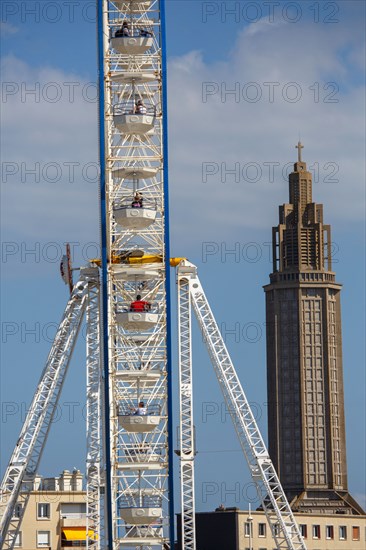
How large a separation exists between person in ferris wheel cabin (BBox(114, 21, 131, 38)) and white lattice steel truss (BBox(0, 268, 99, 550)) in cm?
1833

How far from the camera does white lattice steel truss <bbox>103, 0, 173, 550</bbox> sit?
106 metres

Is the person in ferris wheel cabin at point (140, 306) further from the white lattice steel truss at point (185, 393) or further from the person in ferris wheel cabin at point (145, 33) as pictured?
the person in ferris wheel cabin at point (145, 33)

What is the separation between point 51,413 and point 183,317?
12.1 metres

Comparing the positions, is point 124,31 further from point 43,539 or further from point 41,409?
point 43,539

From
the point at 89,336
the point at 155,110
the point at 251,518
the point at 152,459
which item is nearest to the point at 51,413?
the point at 89,336

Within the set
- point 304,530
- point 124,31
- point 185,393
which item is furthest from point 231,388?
point 304,530

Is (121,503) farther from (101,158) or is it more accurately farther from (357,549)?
(357,549)

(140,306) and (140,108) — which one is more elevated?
(140,108)

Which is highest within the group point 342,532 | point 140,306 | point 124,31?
point 124,31

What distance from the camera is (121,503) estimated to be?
106938 millimetres

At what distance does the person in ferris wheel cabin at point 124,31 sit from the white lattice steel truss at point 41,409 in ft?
60.1

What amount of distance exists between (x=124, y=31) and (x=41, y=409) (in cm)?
2862

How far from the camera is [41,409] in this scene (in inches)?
4660

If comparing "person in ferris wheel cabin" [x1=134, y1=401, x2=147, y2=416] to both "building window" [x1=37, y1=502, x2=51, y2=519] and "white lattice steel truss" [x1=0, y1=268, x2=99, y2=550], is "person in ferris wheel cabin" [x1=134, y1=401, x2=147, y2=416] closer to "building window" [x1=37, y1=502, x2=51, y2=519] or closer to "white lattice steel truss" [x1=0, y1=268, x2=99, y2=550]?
"white lattice steel truss" [x1=0, y1=268, x2=99, y2=550]
